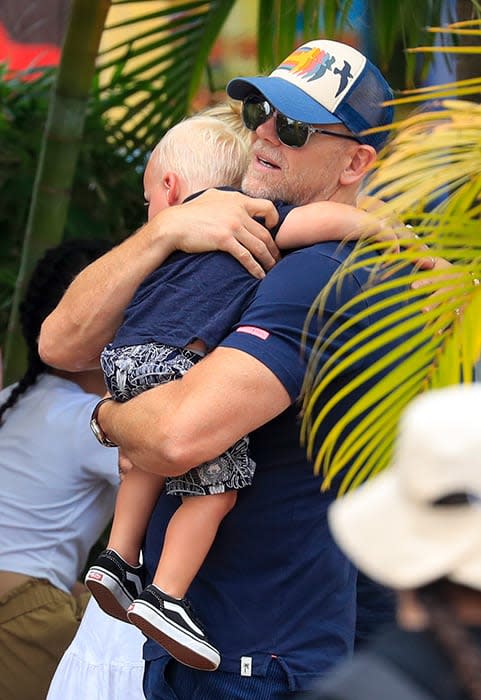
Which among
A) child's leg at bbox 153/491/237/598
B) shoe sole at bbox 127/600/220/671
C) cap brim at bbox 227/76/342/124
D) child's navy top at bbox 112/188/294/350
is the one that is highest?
cap brim at bbox 227/76/342/124

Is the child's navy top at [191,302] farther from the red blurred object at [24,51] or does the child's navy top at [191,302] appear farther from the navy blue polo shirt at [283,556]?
the red blurred object at [24,51]

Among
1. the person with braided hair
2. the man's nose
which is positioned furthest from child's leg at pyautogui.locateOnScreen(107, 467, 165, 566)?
the person with braided hair

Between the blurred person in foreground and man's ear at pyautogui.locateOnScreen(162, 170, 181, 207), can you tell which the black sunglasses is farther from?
the blurred person in foreground

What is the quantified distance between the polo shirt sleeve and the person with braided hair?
1.53m

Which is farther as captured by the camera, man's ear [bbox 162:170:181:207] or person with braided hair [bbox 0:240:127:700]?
person with braided hair [bbox 0:240:127:700]

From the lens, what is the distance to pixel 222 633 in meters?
2.59

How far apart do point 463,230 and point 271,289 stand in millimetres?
401

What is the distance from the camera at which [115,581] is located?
2746 millimetres

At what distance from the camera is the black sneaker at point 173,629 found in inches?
98.7

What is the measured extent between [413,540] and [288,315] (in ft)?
3.86

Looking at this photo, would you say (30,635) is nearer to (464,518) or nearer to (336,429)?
(336,429)

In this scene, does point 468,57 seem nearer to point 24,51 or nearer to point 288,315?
point 288,315

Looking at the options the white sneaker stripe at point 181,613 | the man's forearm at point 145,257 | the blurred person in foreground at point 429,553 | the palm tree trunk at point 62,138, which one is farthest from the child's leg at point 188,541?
the palm tree trunk at point 62,138

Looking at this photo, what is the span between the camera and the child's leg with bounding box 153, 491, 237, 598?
100.0 inches
